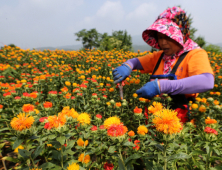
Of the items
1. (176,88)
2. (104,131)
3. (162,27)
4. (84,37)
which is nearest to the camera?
→ (104,131)

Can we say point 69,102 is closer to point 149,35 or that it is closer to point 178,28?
point 149,35

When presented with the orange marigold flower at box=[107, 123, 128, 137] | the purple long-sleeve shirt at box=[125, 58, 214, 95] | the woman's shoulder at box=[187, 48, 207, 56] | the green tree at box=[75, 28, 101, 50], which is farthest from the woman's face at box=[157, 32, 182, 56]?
the green tree at box=[75, 28, 101, 50]

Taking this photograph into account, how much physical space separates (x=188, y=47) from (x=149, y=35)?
606 millimetres

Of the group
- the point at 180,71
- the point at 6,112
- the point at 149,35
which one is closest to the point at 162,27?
the point at 149,35

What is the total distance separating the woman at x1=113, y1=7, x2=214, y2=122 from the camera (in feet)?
4.49

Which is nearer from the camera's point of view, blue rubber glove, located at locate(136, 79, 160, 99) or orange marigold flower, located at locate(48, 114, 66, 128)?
orange marigold flower, located at locate(48, 114, 66, 128)

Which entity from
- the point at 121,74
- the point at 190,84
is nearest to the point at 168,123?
the point at 190,84

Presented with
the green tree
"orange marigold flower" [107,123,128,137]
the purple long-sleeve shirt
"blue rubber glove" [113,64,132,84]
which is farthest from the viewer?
the green tree

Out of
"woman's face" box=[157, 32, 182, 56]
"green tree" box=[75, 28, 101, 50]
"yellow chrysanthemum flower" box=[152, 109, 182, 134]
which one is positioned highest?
"green tree" box=[75, 28, 101, 50]

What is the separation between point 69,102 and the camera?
2162mm

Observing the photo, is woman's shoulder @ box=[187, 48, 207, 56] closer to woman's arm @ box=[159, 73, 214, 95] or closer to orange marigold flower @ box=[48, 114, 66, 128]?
woman's arm @ box=[159, 73, 214, 95]

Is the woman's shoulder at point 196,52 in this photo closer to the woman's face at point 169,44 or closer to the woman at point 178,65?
the woman at point 178,65

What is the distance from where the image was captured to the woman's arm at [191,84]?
134 centimetres

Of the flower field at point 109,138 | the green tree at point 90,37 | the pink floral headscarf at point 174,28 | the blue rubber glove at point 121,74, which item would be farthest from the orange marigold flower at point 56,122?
the green tree at point 90,37
